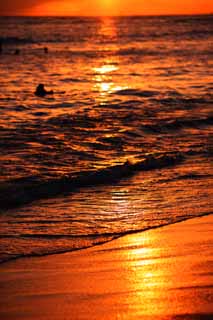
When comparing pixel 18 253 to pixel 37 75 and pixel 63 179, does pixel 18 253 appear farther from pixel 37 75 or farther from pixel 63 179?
pixel 37 75

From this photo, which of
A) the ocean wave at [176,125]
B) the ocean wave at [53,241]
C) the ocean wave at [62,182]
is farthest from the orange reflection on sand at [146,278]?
the ocean wave at [176,125]

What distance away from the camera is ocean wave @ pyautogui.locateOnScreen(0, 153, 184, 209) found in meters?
8.49

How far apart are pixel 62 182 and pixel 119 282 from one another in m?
4.11

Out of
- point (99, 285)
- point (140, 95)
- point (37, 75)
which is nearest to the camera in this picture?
point (99, 285)

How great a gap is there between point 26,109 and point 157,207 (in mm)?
11300

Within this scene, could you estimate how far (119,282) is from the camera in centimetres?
532

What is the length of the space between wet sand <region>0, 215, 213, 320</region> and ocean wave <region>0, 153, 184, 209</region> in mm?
2242

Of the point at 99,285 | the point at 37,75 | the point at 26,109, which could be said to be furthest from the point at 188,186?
the point at 37,75

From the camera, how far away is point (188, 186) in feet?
29.2

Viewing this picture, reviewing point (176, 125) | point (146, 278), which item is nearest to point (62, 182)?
point (146, 278)

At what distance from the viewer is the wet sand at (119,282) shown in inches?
187

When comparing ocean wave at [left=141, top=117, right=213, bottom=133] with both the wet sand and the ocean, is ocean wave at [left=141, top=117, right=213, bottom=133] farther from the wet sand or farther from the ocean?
the wet sand

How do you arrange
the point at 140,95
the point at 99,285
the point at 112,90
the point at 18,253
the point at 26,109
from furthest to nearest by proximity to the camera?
the point at 112,90
the point at 140,95
the point at 26,109
the point at 18,253
the point at 99,285

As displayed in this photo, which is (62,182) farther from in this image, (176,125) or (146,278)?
(176,125)
